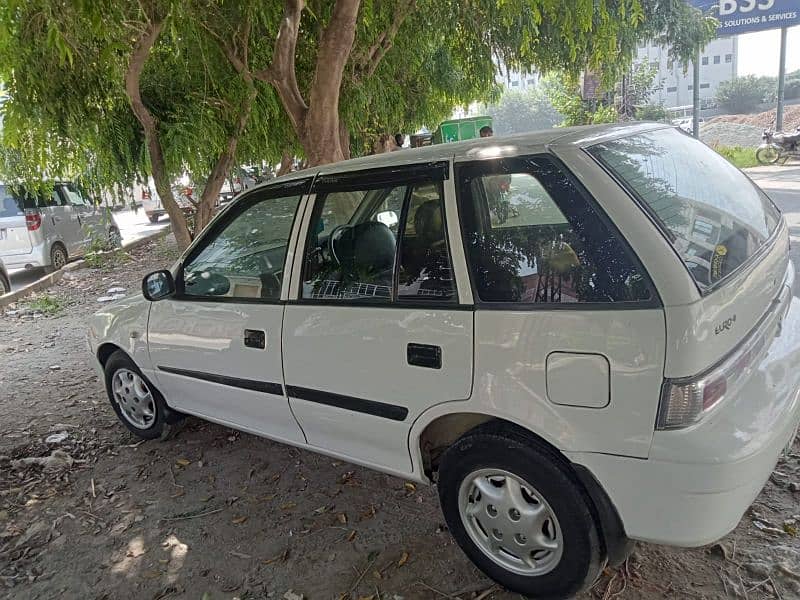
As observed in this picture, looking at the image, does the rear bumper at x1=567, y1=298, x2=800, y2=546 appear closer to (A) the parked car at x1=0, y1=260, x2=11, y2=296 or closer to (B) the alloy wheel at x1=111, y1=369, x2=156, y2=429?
(B) the alloy wheel at x1=111, y1=369, x2=156, y2=429

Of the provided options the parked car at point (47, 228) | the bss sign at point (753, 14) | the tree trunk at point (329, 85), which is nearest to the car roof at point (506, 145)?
the tree trunk at point (329, 85)

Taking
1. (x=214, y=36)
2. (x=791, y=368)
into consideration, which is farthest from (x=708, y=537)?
(x=214, y=36)

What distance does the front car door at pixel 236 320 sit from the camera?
121 inches

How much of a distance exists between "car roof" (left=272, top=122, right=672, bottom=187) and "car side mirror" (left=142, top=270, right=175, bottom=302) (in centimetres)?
127

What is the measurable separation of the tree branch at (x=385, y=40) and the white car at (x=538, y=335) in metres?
4.42

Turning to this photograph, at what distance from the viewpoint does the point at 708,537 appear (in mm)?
2027

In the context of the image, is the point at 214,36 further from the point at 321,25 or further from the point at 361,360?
the point at 361,360

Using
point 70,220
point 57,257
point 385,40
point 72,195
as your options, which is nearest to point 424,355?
point 385,40

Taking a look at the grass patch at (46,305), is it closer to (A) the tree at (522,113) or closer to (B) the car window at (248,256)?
(B) the car window at (248,256)

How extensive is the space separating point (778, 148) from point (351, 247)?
729 inches

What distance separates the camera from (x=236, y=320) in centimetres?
317

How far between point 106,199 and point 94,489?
231 inches

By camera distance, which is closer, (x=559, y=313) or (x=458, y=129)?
(x=559, y=313)

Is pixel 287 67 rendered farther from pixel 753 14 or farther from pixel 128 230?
pixel 753 14
